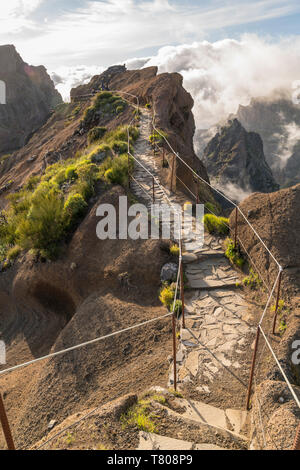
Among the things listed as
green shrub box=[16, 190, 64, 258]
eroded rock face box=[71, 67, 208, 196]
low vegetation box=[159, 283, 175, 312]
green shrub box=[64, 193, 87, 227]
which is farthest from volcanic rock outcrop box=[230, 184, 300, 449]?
eroded rock face box=[71, 67, 208, 196]

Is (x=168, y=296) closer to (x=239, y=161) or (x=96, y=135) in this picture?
(x=96, y=135)

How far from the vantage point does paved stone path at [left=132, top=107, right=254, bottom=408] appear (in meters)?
5.77

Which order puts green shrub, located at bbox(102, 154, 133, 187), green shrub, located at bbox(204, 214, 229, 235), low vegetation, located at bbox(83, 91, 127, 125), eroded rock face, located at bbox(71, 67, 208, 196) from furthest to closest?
low vegetation, located at bbox(83, 91, 127, 125) < eroded rock face, located at bbox(71, 67, 208, 196) < green shrub, located at bbox(102, 154, 133, 187) < green shrub, located at bbox(204, 214, 229, 235)

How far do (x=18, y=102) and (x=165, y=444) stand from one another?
91.6m

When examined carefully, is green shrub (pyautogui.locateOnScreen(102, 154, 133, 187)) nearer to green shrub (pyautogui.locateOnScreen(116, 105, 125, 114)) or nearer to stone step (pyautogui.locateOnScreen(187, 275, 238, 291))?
stone step (pyautogui.locateOnScreen(187, 275, 238, 291))

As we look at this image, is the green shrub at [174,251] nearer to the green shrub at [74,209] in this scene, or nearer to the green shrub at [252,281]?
the green shrub at [252,281]

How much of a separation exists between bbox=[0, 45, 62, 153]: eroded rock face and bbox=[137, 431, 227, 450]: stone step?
79193 millimetres

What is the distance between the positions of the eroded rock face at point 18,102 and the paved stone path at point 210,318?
246 feet

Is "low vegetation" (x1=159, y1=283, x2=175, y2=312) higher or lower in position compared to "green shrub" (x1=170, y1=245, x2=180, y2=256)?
lower

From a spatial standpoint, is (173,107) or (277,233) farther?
(173,107)

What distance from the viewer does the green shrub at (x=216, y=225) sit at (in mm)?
9812

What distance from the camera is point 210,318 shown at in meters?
6.96

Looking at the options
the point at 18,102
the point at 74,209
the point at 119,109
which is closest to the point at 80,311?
the point at 74,209
